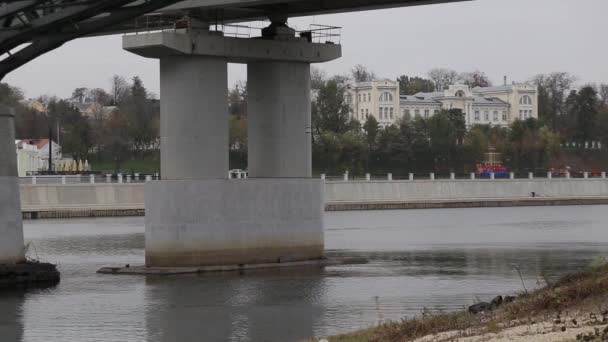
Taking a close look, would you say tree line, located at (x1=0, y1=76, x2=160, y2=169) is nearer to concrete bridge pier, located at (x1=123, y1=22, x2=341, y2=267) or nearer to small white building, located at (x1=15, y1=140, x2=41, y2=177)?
small white building, located at (x1=15, y1=140, x2=41, y2=177)

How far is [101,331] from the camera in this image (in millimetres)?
Result: 31672

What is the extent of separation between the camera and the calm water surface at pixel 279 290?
105 feet

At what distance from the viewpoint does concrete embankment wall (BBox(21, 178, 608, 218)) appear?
309 ft

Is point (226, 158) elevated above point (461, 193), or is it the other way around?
point (226, 158)

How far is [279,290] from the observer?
129 ft

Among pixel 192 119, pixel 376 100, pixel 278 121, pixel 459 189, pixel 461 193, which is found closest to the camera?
pixel 192 119

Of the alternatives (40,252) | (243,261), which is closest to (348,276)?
(243,261)

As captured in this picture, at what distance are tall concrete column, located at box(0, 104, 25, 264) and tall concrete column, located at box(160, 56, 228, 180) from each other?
5.17 metres

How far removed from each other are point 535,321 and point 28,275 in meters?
25.2

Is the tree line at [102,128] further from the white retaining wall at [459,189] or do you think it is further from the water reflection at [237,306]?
the water reflection at [237,306]

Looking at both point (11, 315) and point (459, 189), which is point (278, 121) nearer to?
point (11, 315)

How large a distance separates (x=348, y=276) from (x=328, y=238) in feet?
79.1

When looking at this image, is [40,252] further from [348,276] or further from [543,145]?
[543,145]

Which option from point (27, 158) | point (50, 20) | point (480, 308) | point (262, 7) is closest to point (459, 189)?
point (27, 158)
